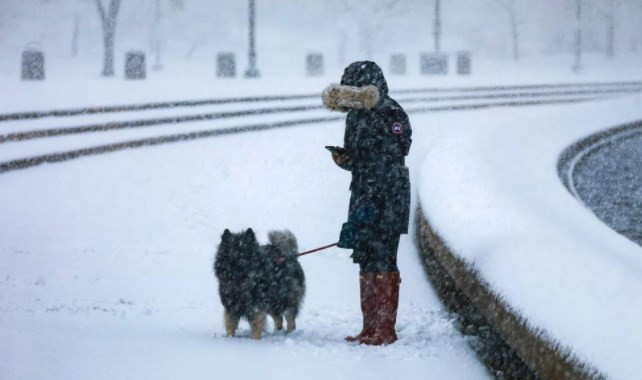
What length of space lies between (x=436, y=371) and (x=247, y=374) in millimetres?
909

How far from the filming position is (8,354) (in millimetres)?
3959

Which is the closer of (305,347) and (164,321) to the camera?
(305,347)

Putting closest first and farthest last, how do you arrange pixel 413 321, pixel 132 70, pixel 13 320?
pixel 13 320, pixel 413 321, pixel 132 70

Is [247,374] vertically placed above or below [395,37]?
below

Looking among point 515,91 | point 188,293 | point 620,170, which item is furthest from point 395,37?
point 188,293

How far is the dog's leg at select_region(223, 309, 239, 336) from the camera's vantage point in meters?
4.91

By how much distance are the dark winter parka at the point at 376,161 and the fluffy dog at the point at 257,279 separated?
0.50m

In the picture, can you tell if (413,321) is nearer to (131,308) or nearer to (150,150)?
(131,308)

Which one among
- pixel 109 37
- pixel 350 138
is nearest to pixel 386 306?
pixel 350 138

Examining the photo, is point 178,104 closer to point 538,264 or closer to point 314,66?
point 538,264

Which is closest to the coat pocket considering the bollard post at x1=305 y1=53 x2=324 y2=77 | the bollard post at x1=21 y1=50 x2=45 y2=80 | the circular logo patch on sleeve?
the circular logo patch on sleeve

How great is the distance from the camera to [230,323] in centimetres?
492

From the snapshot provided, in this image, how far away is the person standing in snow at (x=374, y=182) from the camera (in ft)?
14.7

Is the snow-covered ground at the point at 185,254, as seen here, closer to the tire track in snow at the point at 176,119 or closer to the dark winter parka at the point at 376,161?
the tire track in snow at the point at 176,119
